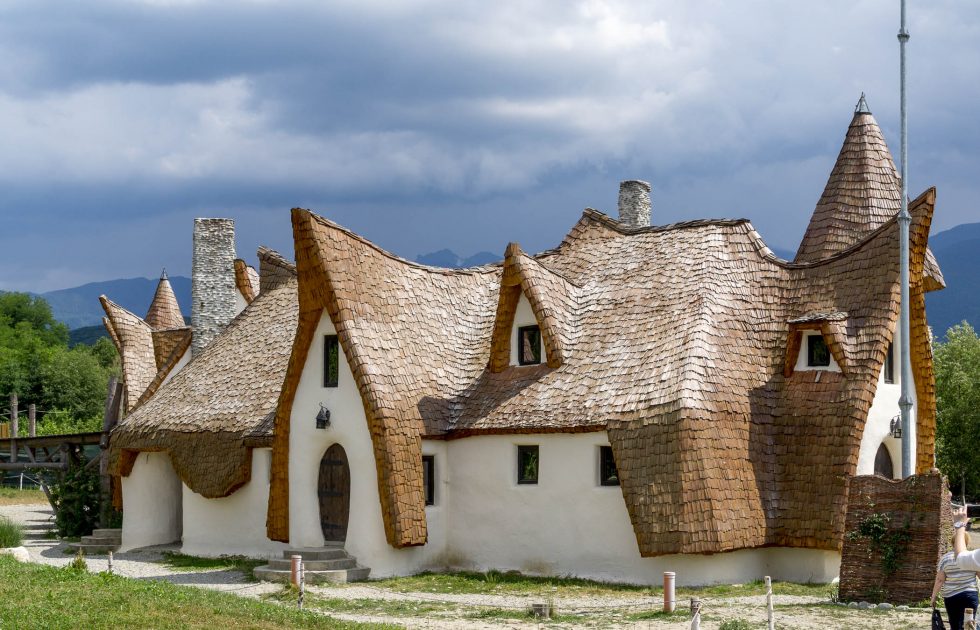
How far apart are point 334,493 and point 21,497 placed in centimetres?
3333

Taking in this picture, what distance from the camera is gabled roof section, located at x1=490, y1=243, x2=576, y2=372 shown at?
2577cm

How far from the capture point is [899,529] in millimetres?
18719

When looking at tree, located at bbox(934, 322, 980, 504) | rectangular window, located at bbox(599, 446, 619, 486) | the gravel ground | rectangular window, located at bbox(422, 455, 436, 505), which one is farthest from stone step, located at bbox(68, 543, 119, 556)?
tree, located at bbox(934, 322, 980, 504)

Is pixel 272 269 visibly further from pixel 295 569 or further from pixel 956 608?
pixel 956 608

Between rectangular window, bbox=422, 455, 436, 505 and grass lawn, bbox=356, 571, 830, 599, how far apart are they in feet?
5.43

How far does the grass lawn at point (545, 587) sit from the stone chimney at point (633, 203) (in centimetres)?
1107

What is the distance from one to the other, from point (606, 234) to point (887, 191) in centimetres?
633

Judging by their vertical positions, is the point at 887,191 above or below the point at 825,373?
above

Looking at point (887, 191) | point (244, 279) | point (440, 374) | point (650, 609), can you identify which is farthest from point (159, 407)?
point (887, 191)

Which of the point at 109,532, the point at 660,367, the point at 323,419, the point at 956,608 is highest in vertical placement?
the point at 660,367

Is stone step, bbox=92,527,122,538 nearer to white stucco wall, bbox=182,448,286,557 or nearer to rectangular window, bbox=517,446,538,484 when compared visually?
white stucco wall, bbox=182,448,286,557

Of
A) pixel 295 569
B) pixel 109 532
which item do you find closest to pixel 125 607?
pixel 295 569

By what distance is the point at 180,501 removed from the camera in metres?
31.7

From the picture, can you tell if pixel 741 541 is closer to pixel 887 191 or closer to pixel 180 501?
pixel 887 191
